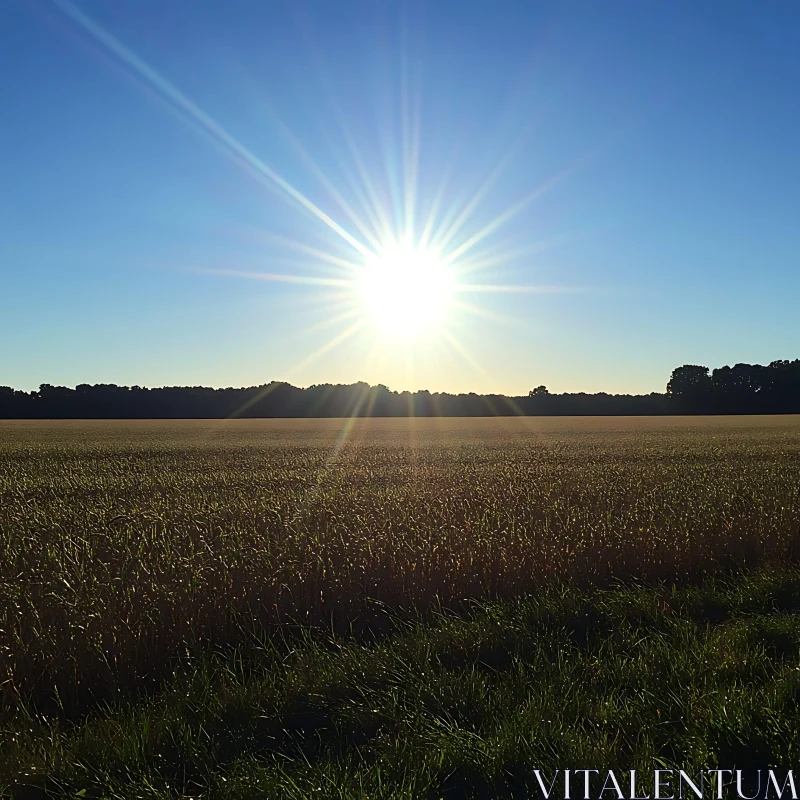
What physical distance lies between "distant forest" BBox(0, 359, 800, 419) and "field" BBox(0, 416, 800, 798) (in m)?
97.5

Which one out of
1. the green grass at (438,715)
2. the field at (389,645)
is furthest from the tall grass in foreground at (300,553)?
the green grass at (438,715)

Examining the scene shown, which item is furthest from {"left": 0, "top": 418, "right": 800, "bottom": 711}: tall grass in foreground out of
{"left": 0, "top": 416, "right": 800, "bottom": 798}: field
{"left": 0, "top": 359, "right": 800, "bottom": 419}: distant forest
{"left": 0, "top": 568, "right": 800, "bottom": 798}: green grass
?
{"left": 0, "top": 359, "right": 800, "bottom": 419}: distant forest

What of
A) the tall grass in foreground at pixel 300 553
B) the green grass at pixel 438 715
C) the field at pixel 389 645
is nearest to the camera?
the green grass at pixel 438 715

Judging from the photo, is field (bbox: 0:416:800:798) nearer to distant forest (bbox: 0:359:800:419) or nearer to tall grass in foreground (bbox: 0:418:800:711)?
tall grass in foreground (bbox: 0:418:800:711)

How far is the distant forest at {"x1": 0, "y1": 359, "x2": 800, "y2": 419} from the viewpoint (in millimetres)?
103500

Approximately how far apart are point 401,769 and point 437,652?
4.97ft

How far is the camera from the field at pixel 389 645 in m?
3.24

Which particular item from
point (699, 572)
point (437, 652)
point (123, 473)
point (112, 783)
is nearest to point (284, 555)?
point (437, 652)

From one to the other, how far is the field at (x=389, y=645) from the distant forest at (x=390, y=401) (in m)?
97.5

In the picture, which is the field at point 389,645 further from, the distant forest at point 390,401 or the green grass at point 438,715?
the distant forest at point 390,401

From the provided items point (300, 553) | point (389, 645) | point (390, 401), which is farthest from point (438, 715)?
point (390, 401)

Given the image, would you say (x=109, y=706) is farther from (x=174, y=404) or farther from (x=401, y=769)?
(x=174, y=404)

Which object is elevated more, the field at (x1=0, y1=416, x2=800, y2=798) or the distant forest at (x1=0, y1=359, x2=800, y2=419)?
the distant forest at (x1=0, y1=359, x2=800, y2=419)

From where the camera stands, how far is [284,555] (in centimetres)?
619
